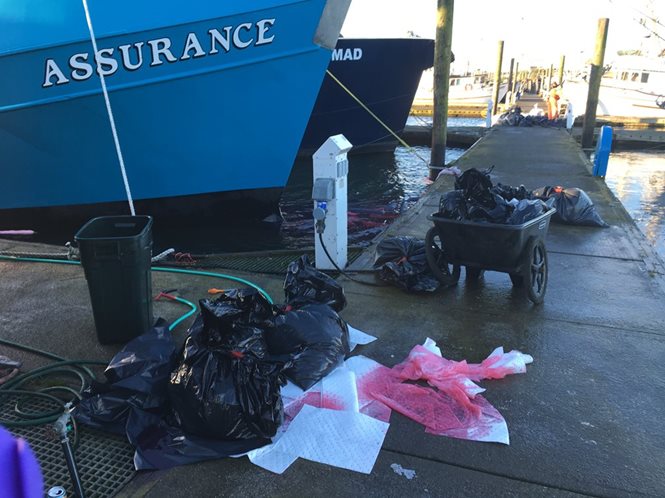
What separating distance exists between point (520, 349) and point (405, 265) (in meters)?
1.18

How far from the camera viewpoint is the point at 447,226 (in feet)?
12.1

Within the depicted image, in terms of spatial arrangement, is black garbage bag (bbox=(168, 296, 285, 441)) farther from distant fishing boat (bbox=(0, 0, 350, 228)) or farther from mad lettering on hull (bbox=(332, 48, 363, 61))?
mad lettering on hull (bbox=(332, 48, 363, 61))

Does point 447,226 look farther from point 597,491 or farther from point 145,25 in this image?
point 145,25

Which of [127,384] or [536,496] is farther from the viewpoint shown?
[127,384]

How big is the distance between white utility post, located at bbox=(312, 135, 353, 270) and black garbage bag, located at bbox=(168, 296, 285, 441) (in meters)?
1.88

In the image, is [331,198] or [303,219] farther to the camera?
[303,219]

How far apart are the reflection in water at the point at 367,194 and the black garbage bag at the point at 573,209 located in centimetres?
290

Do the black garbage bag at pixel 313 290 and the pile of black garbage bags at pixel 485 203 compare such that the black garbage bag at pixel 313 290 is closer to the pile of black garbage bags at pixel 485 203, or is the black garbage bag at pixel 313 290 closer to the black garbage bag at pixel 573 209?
the pile of black garbage bags at pixel 485 203

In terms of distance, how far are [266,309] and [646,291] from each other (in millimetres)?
3148

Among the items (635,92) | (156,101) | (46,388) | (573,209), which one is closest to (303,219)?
(156,101)

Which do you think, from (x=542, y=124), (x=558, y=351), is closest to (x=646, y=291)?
(x=558, y=351)

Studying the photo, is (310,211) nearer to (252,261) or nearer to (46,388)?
(252,261)

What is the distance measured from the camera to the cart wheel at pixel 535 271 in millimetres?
3576

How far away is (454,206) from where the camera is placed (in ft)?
12.3
